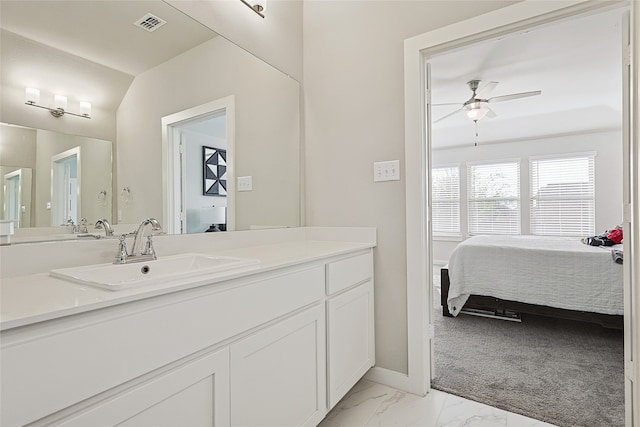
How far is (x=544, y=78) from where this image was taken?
11.6ft

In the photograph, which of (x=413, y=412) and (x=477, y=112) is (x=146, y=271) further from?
(x=477, y=112)

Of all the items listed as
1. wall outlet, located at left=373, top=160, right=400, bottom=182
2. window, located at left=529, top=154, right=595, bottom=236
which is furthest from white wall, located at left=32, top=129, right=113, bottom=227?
window, located at left=529, top=154, right=595, bottom=236

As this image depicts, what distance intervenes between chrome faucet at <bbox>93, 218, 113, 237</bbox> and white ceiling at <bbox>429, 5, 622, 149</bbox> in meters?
1.92

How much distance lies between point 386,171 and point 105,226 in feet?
4.65

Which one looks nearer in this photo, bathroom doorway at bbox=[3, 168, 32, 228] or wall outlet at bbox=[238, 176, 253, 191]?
bathroom doorway at bbox=[3, 168, 32, 228]

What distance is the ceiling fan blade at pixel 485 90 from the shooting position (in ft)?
10.6

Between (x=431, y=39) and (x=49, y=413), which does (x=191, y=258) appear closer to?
(x=49, y=413)

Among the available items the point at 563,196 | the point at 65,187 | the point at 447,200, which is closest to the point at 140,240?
the point at 65,187

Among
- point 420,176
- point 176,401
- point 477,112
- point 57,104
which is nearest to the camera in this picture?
point 176,401

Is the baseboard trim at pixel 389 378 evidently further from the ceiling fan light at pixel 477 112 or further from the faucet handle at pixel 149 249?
the ceiling fan light at pixel 477 112

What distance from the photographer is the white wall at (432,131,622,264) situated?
4809 millimetres

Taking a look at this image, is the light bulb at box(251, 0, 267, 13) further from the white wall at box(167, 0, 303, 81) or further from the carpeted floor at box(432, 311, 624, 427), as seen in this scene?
the carpeted floor at box(432, 311, 624, 427)

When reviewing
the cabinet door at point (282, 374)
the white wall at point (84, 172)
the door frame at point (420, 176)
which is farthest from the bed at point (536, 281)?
the white wall at point (84, 172)

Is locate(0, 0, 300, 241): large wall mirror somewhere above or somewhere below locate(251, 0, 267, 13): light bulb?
below
